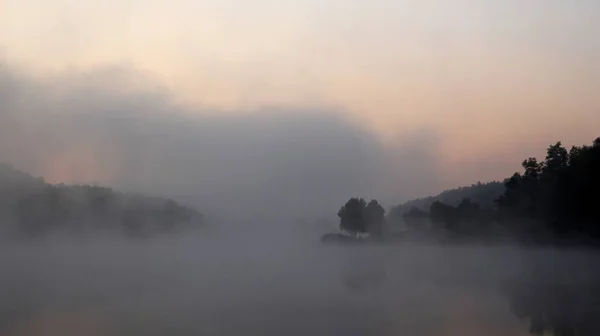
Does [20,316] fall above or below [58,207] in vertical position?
below

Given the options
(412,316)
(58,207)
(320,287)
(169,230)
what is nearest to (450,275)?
(320,287)

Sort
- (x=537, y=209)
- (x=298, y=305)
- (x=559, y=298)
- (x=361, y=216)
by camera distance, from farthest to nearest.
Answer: (x=361, y=216) < (x=537, y=209) < (x=559, y=298) < (x=298, y=305)

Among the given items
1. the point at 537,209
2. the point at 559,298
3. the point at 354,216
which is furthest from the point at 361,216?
the point at 559,298

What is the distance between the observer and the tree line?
51406 mm

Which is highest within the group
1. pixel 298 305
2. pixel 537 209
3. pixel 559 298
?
pixel 537 209

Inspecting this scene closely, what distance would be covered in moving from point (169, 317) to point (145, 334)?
275 cm

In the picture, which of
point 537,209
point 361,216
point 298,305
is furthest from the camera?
point 361,216

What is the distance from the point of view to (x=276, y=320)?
17094 mm

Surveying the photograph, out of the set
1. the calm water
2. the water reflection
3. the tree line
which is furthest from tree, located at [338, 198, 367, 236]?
the calm water

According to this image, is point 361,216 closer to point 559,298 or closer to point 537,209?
point 537,209

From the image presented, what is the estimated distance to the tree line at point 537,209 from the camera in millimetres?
Answer: 51406

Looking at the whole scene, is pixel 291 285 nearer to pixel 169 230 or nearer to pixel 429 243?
pixel 429 243

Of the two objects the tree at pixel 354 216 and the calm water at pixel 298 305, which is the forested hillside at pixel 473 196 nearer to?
the tree at pixel 354 216

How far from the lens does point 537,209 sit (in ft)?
209
